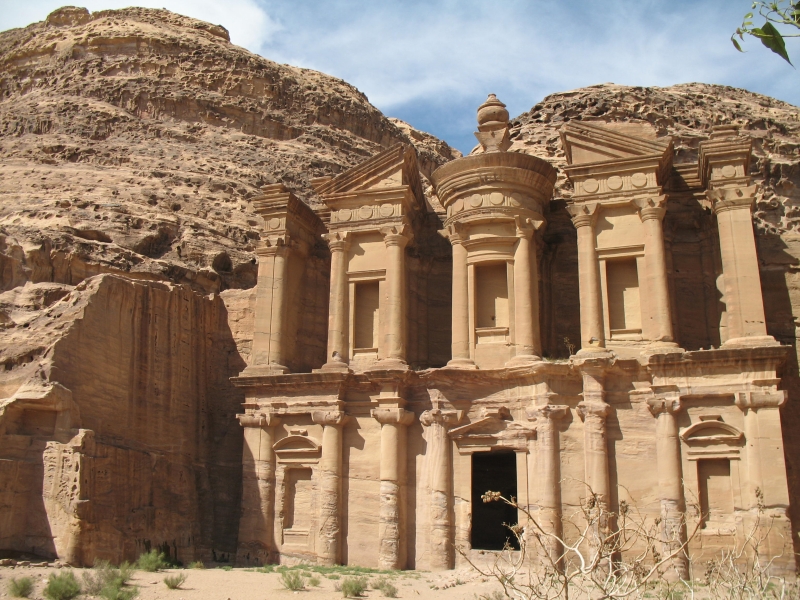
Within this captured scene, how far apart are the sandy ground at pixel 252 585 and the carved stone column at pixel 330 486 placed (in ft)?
5.97

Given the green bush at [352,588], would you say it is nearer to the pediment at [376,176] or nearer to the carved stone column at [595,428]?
the carved stone column at [595,428]

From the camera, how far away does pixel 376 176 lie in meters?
23.0

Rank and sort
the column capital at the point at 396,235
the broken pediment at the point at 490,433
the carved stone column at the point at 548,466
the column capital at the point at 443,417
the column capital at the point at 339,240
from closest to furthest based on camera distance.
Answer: the carved stone column at the point at 548,466 < the broken pediment at the point at 490,433 < the column capital at the point at 443,417 < the column capital at the point at 396,235 < the column capital at the point at 339,240

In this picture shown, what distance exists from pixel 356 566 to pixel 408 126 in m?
35.0

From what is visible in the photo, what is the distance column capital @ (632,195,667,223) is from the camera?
20.4 metres

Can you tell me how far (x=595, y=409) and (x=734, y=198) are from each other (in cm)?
596

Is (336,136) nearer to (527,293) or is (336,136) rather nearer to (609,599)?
(527,293)

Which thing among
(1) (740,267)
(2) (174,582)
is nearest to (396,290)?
(1) (740,267)

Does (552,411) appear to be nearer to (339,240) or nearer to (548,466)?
(548,466)

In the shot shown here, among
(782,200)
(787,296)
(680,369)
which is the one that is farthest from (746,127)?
(680,369)

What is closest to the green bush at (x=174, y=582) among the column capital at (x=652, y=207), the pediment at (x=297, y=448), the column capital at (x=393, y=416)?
the pediment at (x=297, y=448)

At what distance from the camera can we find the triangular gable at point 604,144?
68.7 feet

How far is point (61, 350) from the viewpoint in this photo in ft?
59.5

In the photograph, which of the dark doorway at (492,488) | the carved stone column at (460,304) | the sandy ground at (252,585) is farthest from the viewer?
the dark doorway at (492,488)
